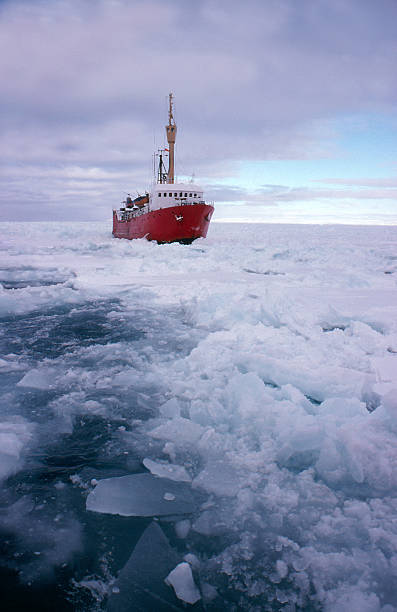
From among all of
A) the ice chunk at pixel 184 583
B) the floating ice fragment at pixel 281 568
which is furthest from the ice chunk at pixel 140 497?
the floating ice fragment at pixel 281 568

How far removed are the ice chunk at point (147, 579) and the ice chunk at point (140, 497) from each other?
14 centimetres

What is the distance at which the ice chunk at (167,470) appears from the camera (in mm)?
1896

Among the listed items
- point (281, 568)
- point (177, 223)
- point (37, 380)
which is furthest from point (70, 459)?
point (177, 223)

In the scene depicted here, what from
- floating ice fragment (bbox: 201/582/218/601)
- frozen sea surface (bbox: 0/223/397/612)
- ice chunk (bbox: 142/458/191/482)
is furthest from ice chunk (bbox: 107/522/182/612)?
ice chunk (bbox: 142/458/191/482)

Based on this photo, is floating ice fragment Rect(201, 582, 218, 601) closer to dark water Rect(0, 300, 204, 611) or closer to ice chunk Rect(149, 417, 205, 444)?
dark water Rect(0, 300, 204, 611)

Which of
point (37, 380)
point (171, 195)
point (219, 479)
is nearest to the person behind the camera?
point (219, 479)

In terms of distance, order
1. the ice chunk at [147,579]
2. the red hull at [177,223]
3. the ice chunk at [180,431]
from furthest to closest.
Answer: the red hull at [177,223]
the ice chunk at [180,431]
the ice chunk at [147,579]

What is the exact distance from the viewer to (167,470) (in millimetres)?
1932

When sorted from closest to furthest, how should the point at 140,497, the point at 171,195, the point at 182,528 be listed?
the point at 182,528, the point at 140,497, the point at 171,195

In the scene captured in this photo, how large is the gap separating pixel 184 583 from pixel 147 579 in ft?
0.50

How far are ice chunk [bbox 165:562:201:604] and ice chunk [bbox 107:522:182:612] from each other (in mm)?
29

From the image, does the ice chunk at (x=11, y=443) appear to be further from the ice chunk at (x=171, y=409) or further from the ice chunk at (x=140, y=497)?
the ice chunk at (x=171, y=409)

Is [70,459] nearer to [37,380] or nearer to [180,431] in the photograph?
[180,431]

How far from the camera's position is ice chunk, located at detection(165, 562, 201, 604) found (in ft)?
4.31
